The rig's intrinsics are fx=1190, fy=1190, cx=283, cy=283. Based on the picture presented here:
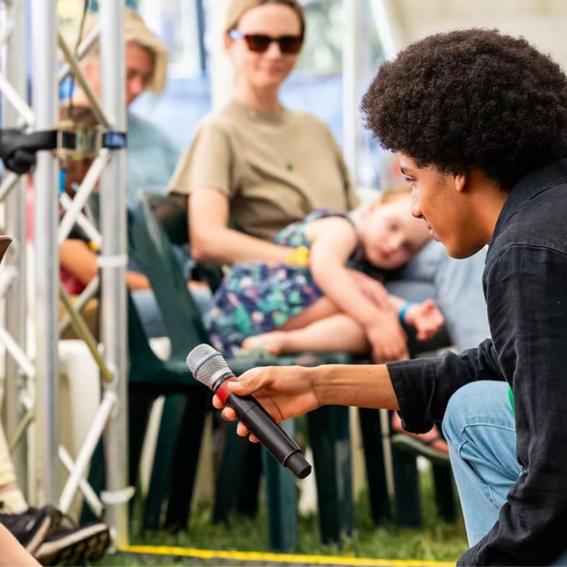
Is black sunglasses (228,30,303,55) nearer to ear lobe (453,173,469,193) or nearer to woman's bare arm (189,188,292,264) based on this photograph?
woman's bare arm (189,188,292,264)

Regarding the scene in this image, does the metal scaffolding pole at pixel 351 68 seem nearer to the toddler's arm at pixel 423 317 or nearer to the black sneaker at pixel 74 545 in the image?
the toddler's arm at pixel 423 317

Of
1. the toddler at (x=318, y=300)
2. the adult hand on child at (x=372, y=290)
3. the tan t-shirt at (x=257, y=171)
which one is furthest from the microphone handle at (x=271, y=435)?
the tan t-shirt at (x=257, y=171)

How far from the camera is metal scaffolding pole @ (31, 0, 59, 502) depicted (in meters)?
2.91

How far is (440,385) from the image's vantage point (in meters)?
1.92

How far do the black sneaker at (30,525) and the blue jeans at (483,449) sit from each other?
3.82 ft

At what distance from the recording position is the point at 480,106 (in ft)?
5.10

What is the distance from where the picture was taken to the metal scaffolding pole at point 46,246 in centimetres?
291

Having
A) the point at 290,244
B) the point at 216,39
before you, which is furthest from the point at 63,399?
the point at 216,39

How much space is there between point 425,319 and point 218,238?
24.6 inches

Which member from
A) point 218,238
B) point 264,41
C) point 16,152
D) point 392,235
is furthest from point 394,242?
point 16,152

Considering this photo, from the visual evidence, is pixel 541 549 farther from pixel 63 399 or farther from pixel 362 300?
pixel 63 399

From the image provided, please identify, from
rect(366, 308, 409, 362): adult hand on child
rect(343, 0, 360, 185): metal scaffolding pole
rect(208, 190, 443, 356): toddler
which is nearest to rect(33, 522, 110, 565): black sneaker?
rect(208, 190, 443, 356): toddler

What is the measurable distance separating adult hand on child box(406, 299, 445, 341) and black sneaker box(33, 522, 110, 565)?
1.01 metres

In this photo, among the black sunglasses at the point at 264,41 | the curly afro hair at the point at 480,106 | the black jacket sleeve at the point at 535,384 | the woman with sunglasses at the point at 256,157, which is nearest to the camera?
the black jacket sleeve at the point at 535,384
